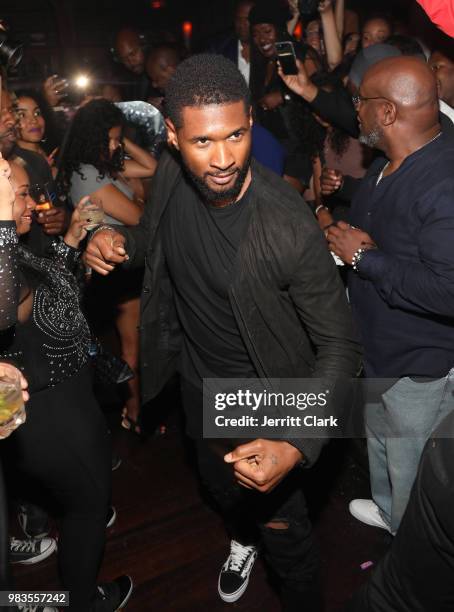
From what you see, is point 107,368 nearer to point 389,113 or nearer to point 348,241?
point 348,241

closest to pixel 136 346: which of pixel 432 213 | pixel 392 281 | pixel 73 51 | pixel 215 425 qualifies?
pixel 215 425

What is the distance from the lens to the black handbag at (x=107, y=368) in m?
2.26

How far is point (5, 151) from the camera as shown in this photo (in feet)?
8.42

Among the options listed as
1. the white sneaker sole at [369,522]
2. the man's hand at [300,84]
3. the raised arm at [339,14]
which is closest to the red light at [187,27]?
the raised arm at [339,14]

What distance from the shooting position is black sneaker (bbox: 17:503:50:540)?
2484 millimetres

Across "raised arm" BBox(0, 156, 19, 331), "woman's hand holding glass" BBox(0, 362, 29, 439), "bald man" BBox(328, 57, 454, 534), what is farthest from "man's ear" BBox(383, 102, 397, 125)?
"woman's hand holding glass" BBox(0, 362, 29, 439)

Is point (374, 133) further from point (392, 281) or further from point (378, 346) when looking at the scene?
point (378, 346)

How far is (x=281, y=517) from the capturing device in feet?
6.01

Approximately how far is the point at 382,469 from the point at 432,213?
3.99 ft

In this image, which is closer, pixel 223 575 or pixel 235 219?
pixel 235 219

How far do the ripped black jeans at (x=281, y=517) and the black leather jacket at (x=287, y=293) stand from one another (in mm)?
424

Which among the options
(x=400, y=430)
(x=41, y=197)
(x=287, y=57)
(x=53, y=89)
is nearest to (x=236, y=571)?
(x=400, y=430)

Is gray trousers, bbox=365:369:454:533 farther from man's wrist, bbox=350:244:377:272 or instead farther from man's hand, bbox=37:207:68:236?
man's hand, bbox=37:207:68:236

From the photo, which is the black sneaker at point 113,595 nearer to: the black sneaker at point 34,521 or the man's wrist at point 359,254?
the black sneaker at point 34,521
